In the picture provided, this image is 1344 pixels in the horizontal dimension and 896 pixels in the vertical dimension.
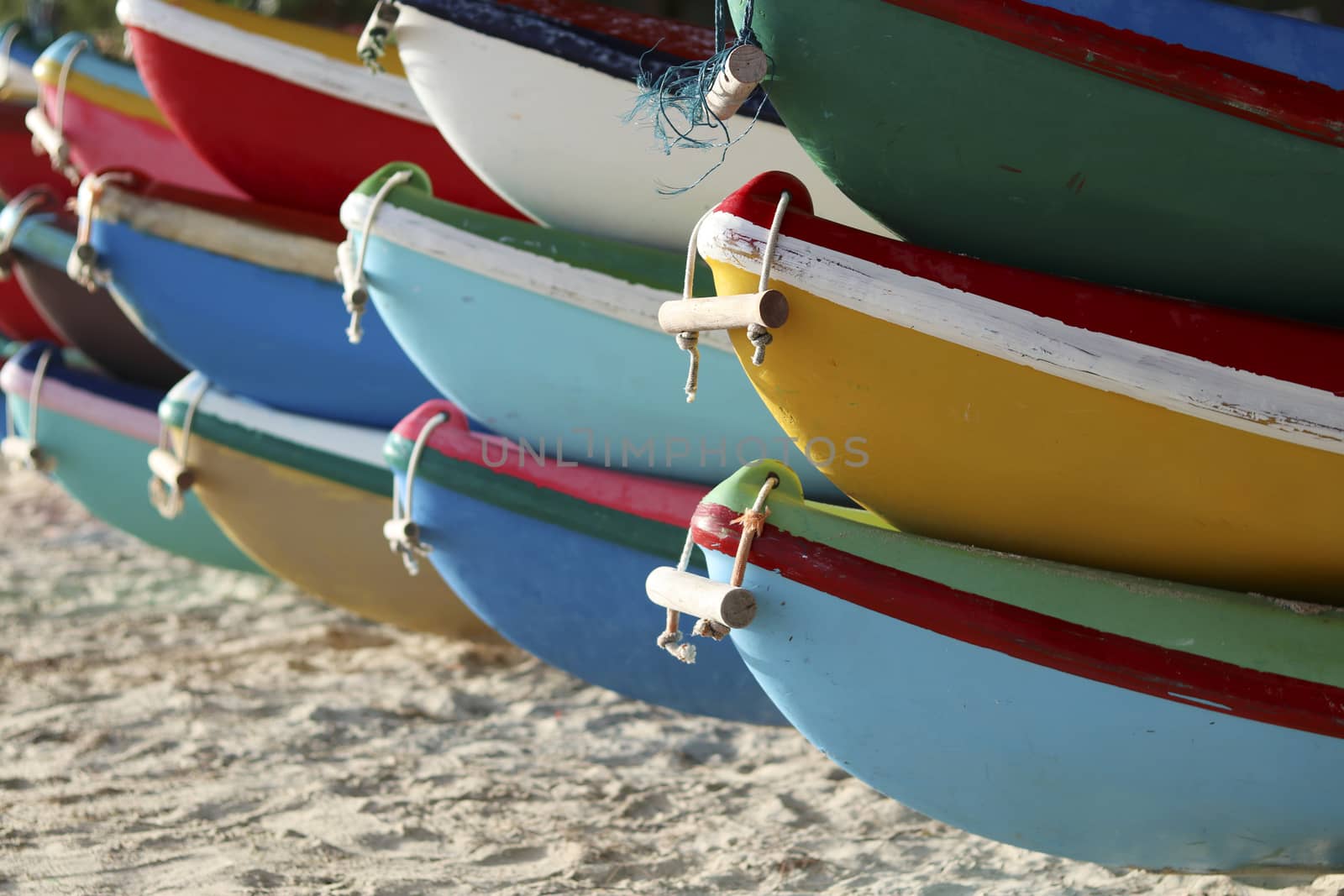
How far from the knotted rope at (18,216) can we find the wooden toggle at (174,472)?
85 cm

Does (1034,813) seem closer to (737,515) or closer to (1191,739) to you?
(1191,739)

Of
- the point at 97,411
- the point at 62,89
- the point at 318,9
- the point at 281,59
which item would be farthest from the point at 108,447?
the point at 318,9

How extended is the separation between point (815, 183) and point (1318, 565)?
98 centimetres

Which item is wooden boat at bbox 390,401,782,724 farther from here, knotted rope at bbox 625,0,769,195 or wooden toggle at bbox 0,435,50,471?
wooden toggle at bbox 0,435,50,471

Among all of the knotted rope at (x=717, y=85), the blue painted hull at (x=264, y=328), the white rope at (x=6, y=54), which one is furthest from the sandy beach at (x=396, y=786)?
the white rope at (x=6, y=54)

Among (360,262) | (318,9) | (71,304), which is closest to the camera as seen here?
(360,262)

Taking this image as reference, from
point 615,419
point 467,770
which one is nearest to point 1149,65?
point 615,419

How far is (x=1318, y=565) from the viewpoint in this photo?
4.96 ft

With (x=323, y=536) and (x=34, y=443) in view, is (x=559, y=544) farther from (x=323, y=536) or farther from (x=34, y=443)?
(x=34, y=443)

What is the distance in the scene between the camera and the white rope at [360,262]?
→ 7.15 feet

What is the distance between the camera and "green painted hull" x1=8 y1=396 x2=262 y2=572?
3285mm

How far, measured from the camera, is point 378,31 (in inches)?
85.2

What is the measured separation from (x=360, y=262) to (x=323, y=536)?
81 cm

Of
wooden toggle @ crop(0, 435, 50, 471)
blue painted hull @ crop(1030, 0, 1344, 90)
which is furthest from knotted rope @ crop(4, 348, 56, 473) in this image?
blue painted hull @ crop(1030, 0, 1344, 90)
